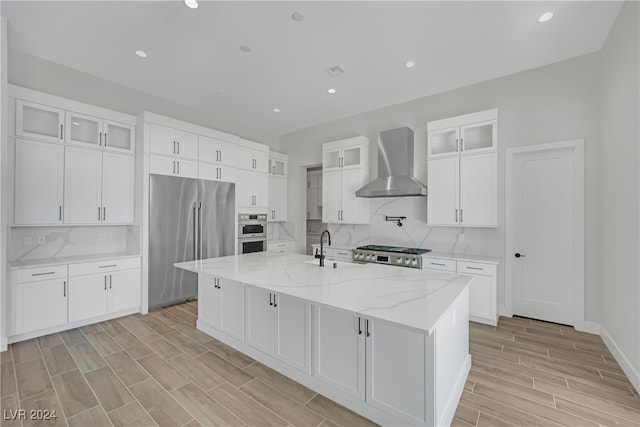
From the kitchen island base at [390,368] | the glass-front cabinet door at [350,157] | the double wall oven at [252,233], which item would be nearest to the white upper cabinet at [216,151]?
the double wall oven at [252,233]

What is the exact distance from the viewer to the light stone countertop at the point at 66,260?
9.84 feet

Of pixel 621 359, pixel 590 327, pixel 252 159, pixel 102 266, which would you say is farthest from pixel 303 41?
pixel 590 327

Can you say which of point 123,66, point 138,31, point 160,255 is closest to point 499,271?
point 160,255

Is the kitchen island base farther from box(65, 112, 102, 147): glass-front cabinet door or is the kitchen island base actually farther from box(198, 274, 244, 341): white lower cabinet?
box(65, 112, 102, 147): glass-front cabinet door

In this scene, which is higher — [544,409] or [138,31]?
[138,31]

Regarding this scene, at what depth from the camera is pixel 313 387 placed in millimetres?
2094

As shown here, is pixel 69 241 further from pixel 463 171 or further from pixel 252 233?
pixel 463 171

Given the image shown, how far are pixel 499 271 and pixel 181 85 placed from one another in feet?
17.1

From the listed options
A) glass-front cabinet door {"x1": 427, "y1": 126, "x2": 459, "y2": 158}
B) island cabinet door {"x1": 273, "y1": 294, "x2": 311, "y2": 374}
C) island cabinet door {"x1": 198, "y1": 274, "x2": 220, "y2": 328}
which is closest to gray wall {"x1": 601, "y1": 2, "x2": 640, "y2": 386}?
glass-front cabinet door {"x1": 427, "y1": 126, "x2": 459, "y2": 158}

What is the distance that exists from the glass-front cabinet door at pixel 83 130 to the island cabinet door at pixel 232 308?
2.61 meters

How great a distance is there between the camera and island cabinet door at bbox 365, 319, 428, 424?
1.60m

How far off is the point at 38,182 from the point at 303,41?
340 centimetres

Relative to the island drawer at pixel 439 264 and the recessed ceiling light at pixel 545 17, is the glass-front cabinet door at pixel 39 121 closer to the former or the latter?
the island drawer at pixel 439 264

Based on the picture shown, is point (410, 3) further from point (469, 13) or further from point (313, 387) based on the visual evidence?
point (313, 387)
